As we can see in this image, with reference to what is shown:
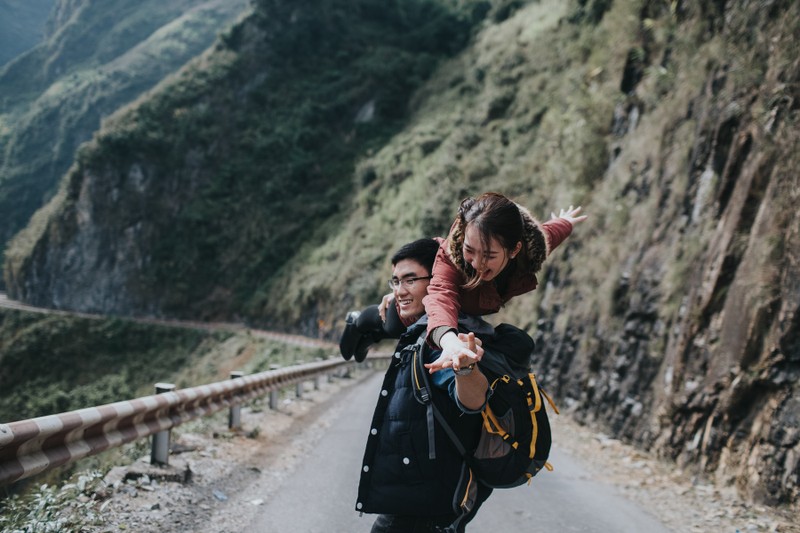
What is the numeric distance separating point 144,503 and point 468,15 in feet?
245

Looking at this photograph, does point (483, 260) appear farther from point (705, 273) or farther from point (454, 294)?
point (705, 273)

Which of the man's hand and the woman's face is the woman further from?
the man's hand

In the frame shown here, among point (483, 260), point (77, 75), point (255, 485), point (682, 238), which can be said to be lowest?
point (255, 485)

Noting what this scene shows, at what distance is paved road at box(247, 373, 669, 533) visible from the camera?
4910mm

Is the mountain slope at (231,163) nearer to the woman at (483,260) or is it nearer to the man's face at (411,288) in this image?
the man's face at (411,288)

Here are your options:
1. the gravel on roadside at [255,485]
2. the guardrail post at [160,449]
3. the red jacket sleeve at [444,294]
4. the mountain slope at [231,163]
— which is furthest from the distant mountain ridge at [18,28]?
the red jacket sleeve at [444,294]

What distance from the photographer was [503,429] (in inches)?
93.2

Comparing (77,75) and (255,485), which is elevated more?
(77,75)

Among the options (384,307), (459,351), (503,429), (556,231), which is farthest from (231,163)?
(459,351)

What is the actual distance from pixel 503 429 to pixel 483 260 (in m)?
0.65

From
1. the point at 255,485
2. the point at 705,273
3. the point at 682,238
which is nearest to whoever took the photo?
the point at 255,485

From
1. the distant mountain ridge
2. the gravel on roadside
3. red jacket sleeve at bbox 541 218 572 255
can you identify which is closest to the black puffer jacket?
red jacket sleeve at bbox 541 218 572 255

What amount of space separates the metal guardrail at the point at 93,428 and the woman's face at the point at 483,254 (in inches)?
104

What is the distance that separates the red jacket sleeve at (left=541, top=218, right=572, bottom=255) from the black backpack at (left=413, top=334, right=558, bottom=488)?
0.80 meters
